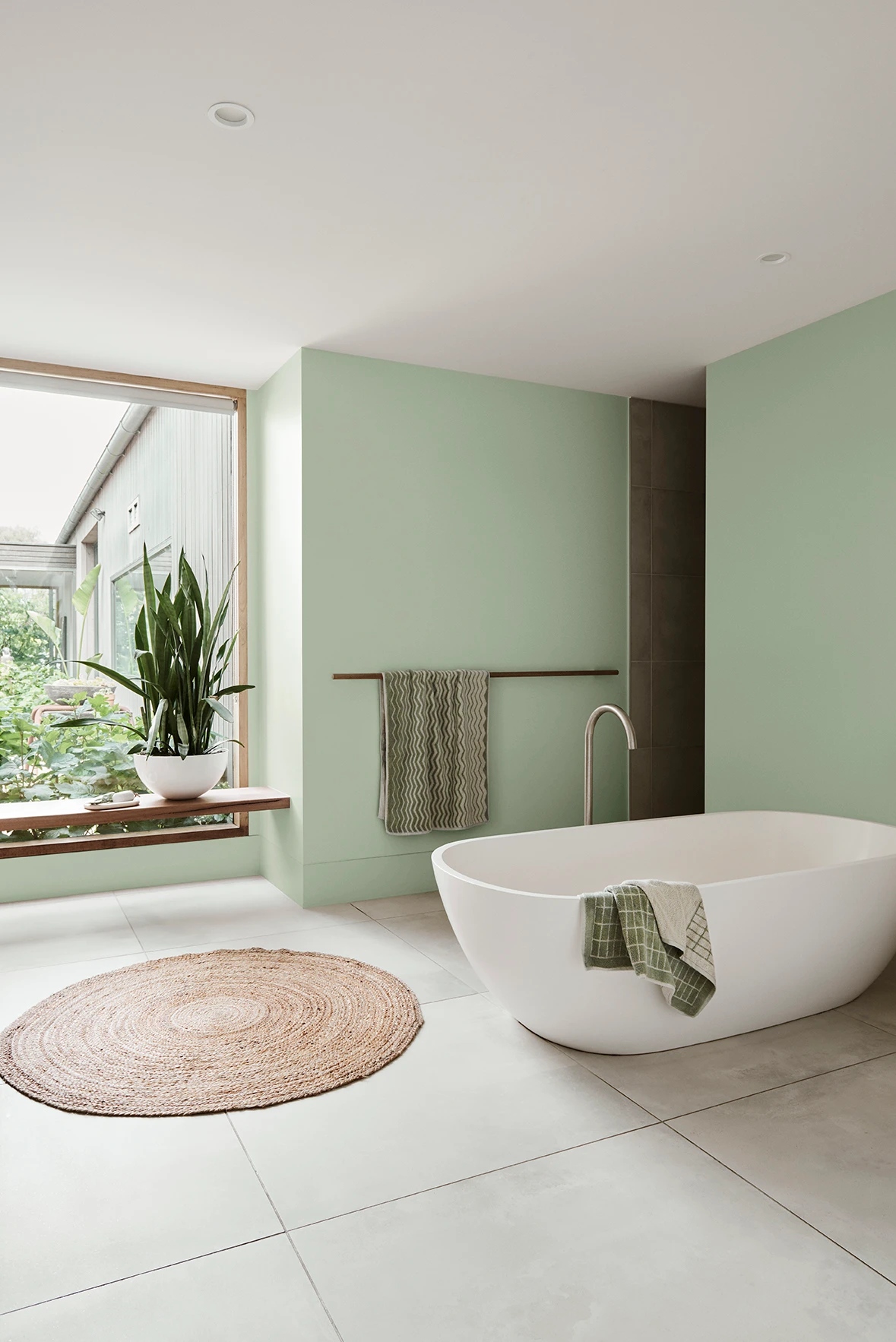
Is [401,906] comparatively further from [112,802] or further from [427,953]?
[112,802]

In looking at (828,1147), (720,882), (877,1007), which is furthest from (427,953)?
(828,1147)

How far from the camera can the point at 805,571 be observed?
3.69 metres

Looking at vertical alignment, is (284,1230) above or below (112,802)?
below

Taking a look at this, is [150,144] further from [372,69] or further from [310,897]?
[310,897]

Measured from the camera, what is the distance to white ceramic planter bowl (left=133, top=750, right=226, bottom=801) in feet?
12.7

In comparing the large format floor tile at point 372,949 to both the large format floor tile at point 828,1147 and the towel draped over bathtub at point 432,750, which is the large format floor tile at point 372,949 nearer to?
the towel draped over bathtub at point 432,750

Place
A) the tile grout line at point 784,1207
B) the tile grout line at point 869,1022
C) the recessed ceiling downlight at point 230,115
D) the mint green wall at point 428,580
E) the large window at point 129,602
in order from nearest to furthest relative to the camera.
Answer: the tile grout line at point 784,1207, the recessed ceiling downlight at point 230,115, the tile grout line at point 869,1022, the mint green wall at point 428,580, the large window at point 129,602

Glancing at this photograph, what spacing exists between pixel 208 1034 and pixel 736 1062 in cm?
147

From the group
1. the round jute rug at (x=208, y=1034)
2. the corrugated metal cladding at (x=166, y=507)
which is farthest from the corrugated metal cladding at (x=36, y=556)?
the round jute rug at (x=208, y=1034)

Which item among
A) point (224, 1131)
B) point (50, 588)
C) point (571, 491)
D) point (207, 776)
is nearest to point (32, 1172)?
point (224, 1131)

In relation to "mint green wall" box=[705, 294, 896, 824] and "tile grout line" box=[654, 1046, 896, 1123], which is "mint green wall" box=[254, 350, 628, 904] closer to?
"mint green wall" box=[705, 294, 896, 824]

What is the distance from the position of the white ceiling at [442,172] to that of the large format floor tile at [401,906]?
236 cm

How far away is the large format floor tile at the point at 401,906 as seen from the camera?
3.95 meters

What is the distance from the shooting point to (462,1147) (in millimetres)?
2107
